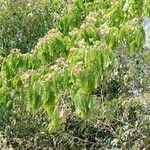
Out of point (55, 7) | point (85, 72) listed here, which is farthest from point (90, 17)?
point (55, 7)

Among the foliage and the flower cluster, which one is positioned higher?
the foliage

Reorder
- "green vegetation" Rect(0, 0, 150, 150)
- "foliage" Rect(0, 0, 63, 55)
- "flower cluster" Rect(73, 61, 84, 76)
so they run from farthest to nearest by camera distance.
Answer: "foliage" Rect(0, 0, 63, 55)
"green vegetation" Rect(0, 0, 150, 150)
"flower cluster" Rect(73, 61, 84, 76)

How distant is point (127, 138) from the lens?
494 centimetres

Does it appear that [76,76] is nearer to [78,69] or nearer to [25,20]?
[78,69]

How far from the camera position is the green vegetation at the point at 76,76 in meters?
3.45

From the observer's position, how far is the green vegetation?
3445mm

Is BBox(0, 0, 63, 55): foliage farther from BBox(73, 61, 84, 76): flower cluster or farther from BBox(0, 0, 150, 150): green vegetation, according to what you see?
BBox(73, 61, 84, 76): flower cluster

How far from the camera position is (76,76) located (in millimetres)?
3299

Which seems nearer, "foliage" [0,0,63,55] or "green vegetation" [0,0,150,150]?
"green vegetation" [0,0,150,150]

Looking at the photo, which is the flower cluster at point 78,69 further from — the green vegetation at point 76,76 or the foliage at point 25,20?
the foliage at point 25,20

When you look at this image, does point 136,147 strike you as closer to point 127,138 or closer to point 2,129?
point 127,138

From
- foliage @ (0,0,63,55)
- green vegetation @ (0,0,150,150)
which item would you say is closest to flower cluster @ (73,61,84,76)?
green vegetation @ (0,0,150,150)

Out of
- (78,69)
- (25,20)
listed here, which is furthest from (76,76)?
(25,20)

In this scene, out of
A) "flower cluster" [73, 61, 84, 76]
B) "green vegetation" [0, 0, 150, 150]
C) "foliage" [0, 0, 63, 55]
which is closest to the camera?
"flower cluster" [73, 61, 84, 76]
